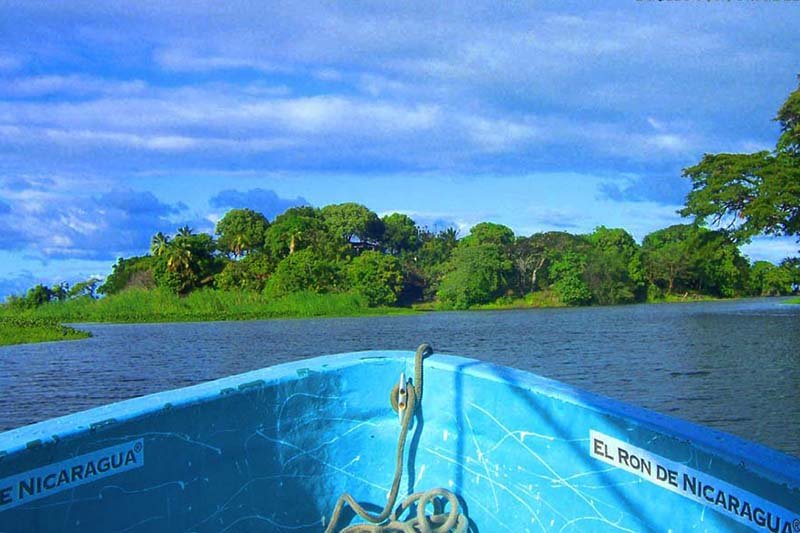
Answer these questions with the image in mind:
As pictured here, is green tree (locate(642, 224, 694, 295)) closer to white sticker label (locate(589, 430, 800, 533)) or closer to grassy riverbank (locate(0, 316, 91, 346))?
grassy riverbank (locate(0, 316, 91, 346))

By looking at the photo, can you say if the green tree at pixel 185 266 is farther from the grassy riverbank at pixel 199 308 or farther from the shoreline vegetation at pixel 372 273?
the grassy riverbank at pixel 199 308

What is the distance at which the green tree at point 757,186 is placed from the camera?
91.1ft

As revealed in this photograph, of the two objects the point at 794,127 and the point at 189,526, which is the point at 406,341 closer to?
A: the point at 794,127

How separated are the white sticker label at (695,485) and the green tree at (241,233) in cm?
6195

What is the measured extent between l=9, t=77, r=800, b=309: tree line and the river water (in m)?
26.3

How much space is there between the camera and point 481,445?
2.55m

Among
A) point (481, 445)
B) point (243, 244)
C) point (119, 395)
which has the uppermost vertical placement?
point (243, 244)

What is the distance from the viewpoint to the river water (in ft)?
32.6

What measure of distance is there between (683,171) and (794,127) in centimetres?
476

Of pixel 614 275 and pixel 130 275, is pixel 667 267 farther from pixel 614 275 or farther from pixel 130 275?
pixel 130 275

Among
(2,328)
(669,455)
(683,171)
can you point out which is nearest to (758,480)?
(669,455)

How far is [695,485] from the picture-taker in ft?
6.40

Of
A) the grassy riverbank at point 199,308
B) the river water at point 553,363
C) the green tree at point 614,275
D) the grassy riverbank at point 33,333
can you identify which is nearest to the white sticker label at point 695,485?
the river water at point 553,363

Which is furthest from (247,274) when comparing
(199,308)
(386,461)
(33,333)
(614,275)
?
(386,461)
